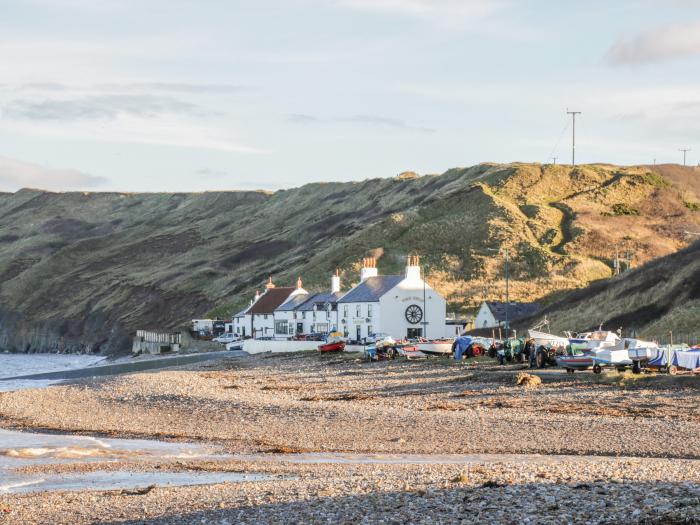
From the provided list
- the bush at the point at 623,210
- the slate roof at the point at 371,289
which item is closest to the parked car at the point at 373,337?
the slate roof at the point at 371,289

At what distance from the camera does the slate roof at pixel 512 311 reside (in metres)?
A: 97.7

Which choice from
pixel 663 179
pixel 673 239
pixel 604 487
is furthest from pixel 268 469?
pixel 663 179

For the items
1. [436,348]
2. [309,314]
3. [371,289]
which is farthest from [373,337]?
[309,314]

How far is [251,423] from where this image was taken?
120ft

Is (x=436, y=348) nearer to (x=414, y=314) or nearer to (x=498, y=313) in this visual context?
(x=414, y=314)

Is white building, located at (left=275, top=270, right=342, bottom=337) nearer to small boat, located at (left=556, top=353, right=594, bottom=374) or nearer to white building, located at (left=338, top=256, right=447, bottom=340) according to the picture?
white building, located at (left=338, top=256, right=447, bottom=340)

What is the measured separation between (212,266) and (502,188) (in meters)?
55.6

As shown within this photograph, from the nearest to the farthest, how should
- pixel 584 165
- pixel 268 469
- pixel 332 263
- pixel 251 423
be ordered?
pixel 268 469
pixel 251 423
pixel 332 263
pixel 584 165

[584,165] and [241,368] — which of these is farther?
[584,165]

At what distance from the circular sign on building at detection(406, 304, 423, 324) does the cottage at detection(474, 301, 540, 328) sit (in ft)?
30.5

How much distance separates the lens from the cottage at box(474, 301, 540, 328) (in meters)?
97.5

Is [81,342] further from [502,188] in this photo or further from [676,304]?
[676,304]

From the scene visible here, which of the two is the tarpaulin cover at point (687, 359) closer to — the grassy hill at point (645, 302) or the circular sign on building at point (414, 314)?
the grassy hill at point (645, 302)

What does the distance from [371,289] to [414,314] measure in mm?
5108
